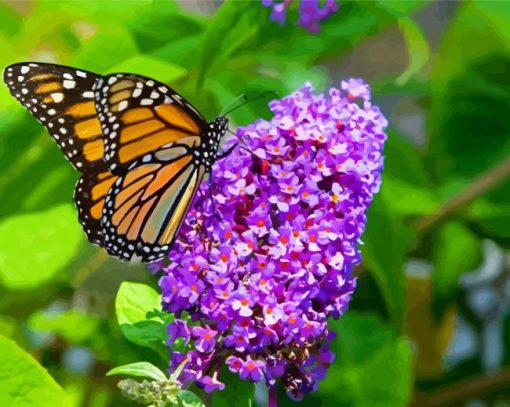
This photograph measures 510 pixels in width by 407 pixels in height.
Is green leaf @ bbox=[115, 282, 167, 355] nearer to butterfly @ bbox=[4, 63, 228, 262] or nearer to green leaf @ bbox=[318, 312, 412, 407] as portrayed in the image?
A: butterfly @ bbox=[4, 63, 228, 262]

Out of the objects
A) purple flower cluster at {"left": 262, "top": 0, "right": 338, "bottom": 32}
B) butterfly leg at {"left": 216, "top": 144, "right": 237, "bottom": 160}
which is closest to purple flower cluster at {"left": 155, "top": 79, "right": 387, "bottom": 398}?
butterfly leg at {"left": 216, "top": 144, "right": 237, "bottom": 160}

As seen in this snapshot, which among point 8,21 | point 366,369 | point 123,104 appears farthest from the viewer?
point 8,21

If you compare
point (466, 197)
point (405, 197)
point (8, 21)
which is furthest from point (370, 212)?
point (8, 21)

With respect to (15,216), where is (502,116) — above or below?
below

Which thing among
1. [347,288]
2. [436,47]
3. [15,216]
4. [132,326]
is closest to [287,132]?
[347,288]

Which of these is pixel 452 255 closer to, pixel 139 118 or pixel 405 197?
pixel 405 197

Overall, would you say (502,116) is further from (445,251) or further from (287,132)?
(287,132)

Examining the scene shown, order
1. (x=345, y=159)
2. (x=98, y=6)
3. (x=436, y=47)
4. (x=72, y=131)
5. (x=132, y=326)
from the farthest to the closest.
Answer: (x=436, y=47) < (x=98, y=6) < (x=72, y=131) < (x=132, y=326) < (x=345, y=159)
